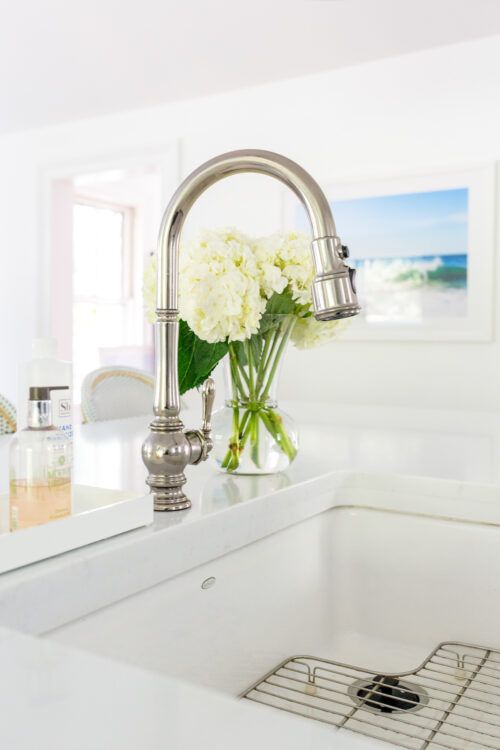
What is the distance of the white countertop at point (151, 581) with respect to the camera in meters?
0.36

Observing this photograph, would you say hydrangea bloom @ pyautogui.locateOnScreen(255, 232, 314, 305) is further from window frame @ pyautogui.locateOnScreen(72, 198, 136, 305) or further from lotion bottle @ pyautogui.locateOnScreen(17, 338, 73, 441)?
window frame @ pyautogui.locateOnScreen(72, 198, 136, 305)

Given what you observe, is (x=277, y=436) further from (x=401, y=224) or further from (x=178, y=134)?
(x=178, y=134)

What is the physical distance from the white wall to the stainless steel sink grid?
9.49ft

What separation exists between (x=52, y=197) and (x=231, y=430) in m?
4.41

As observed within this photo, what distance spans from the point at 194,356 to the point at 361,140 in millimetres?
3218

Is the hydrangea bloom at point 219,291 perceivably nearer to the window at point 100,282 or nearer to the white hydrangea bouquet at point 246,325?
the white hydrangea bouquet at point 246,325

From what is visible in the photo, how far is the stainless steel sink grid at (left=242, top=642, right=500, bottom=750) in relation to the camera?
0.73 metres

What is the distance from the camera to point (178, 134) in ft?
14.7

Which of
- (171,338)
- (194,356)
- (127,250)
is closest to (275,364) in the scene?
(194,356)

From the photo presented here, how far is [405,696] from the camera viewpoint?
0.83m

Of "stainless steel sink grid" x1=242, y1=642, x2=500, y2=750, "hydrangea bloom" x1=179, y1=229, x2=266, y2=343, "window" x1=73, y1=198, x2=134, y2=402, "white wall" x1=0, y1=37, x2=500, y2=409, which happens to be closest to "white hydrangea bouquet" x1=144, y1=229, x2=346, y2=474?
"hydrangea bloom" x1=179, y1=229, x2=266, y2=343

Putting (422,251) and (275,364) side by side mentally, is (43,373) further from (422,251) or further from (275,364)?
(422,251)

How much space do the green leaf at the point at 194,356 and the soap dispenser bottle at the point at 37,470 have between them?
30 centimetres

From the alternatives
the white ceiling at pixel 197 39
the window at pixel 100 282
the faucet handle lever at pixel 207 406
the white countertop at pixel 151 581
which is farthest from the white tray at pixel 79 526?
the window at pixel 100 282
